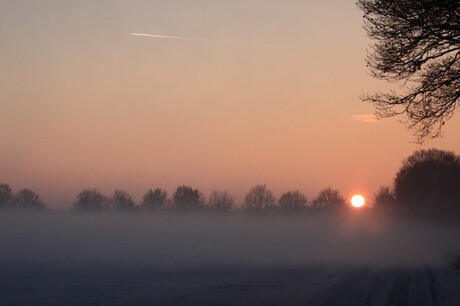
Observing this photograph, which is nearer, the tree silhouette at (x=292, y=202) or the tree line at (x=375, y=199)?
the tree line at (x=375, y=199)

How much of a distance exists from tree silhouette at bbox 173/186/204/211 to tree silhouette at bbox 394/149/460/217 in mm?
60769

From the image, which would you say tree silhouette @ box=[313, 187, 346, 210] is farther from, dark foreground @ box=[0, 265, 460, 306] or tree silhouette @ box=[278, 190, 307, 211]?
dark foreground @ box=[0, 265, 460, 306]

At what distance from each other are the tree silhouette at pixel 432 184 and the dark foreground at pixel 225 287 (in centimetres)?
6874

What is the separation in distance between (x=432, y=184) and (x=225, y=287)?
81741 mm

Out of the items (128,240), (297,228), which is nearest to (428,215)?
(297,228)

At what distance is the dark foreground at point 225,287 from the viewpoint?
19688 millimetres

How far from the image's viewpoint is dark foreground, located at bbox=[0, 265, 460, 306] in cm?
1969

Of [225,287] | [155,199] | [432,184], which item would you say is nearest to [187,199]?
[155,199]

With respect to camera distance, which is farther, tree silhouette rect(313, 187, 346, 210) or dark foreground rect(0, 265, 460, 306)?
tree silhouette rect(313, 187, 346, 210)

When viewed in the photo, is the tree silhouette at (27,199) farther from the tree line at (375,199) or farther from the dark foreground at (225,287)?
the dark foreground at (225,287)

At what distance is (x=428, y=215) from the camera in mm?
104125

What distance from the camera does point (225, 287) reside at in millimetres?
24484

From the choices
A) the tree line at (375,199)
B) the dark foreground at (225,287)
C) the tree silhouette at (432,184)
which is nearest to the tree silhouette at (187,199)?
the tree line at (375,199)

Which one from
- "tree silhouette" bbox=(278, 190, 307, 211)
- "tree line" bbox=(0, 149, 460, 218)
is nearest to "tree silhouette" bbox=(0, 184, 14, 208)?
"tree line" bbox=(0, 149, 460, 218)
